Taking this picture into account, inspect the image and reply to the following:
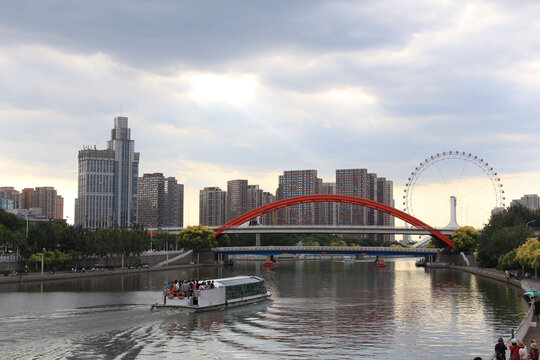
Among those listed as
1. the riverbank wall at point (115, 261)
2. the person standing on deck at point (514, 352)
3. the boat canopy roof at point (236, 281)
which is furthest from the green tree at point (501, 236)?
the person standing on deck at point (514, 352)

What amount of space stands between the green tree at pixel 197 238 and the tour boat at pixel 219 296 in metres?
79.4

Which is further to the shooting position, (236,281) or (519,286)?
(519,286)

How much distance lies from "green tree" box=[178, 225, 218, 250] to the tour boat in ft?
260

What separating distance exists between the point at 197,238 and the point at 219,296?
86.2 m

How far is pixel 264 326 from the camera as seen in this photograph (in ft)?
126

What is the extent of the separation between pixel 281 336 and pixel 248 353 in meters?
5.08

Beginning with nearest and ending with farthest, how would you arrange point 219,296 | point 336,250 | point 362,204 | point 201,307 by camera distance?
1. point 201,307
2. point 219,296
3. point 336,250
4. point 362,204

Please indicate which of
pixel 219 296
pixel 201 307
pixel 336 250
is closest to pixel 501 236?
pixel 336 250

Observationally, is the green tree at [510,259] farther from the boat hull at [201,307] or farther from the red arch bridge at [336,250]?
the red arch bridge at [336,250]

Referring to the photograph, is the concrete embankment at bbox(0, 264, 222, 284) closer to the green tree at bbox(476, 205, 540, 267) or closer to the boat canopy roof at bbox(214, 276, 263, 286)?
the boat canopy roof at bbox(214, 276, 263, 286)

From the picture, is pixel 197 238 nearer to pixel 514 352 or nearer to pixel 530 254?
pixel 530 254

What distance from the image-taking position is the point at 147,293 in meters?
60.0

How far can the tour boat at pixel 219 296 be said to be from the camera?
43.8m

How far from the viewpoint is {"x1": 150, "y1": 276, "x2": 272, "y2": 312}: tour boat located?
144 ft
